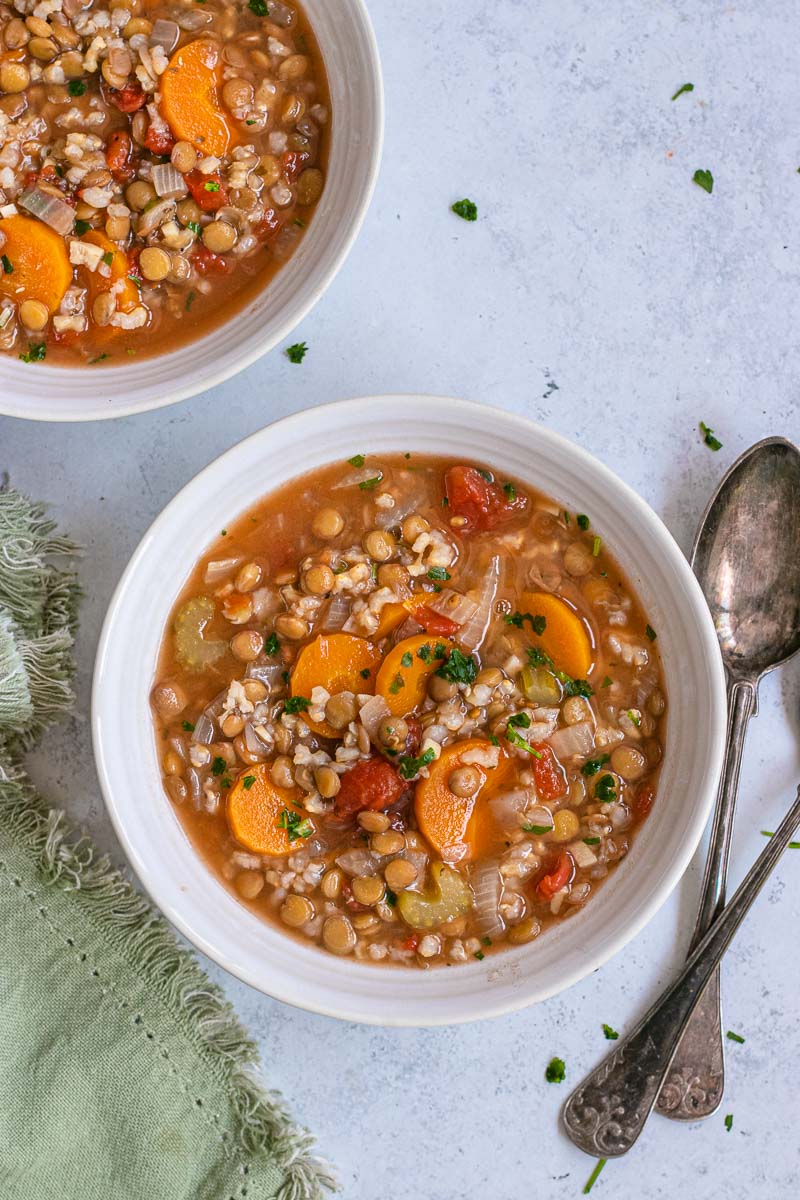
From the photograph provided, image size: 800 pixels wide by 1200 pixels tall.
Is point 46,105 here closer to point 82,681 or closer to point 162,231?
point 162,231

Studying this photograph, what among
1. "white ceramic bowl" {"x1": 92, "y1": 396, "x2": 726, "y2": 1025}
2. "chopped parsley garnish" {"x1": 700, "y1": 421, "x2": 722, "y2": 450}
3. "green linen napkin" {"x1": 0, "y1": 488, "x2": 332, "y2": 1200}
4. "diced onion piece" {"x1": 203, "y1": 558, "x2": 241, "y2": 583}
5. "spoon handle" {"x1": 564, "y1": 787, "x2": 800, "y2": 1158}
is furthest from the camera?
"chopped parsley garnish" {"x1": 700, "y1": 421, "x2": 722, "y2": 450}

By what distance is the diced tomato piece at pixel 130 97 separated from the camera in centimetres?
347

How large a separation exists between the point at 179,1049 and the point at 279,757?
1.24 metres

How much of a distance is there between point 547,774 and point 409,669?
1.95 feet

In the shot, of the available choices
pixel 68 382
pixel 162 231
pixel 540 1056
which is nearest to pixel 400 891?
pixel 540 1056

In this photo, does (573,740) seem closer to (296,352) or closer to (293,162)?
(296,352)

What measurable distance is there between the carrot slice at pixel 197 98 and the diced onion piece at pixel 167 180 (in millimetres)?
111

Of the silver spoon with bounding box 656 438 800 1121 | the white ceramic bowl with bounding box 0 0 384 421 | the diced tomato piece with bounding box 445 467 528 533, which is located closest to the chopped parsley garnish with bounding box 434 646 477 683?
the diced tomato piece with bounding box 445 467 528 533

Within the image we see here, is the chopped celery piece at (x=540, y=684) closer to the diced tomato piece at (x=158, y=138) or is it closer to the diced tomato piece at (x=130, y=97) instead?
the diced tomato piece at (x=158, y=138)

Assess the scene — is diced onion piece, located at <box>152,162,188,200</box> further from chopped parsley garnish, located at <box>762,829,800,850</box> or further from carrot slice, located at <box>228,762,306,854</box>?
chopped parsley garnish, located at <box>762,829,800,850</box>

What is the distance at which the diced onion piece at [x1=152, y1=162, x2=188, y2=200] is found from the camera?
3479 millimetres

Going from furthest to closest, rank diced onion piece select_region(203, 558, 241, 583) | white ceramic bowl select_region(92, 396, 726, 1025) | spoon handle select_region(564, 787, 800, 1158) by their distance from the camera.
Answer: spoon handle select_region(564, 787, 800, 1158), diced onion piece select_region(203, 558, 241, 583), white ceramic bowl select_region(92, 396, 726, 1025)

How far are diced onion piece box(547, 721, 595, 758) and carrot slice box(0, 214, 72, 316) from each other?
231 centimetres

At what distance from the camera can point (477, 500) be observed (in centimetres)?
345
